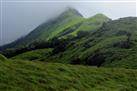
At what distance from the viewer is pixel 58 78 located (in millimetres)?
66688

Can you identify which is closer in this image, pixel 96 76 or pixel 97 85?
pixel 97 85

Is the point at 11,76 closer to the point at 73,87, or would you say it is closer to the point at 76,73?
the point at 73,87

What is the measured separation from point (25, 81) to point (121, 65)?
128 m

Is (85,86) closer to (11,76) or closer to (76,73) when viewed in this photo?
(76,73)

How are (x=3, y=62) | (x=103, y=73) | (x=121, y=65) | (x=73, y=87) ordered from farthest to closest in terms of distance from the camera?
(x=121, y=65)
(x=103, y=73)
(x=3, y=62)
(x=73, y=87)

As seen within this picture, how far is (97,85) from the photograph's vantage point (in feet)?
229

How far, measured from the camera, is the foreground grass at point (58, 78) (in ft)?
195

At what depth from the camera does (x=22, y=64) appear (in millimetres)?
70500

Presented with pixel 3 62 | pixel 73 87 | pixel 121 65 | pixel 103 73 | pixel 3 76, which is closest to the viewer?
pixel 3 76

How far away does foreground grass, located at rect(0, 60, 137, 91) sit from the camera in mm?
59375

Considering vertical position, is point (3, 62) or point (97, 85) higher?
point (3, 62)

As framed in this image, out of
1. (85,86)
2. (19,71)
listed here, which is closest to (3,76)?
(19,71)

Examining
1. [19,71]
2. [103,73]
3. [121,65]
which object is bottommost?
[121,65]

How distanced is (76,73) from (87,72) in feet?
13.7
